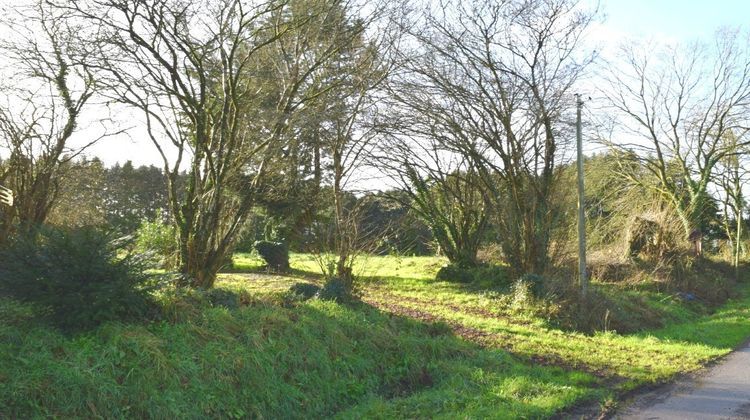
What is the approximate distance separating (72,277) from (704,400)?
8111mm

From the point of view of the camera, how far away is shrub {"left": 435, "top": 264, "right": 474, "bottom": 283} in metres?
22.0

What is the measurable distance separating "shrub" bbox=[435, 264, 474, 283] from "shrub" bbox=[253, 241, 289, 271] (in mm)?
6144

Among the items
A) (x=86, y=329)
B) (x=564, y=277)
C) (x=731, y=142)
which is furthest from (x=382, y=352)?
(x=731, y=142)

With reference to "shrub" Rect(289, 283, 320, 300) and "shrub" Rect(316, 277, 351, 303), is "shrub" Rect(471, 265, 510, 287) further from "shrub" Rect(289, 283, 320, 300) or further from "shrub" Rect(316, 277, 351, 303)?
"shrub" Rect(289, 283, 320, 300)

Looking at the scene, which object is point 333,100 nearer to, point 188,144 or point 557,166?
point 188,144

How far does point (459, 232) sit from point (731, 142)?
682 inches

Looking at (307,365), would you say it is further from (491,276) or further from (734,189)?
(734,189)

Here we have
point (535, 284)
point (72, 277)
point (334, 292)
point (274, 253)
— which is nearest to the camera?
point (72, 277)

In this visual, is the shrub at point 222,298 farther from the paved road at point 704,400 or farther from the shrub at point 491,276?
the shrub at point 491,276

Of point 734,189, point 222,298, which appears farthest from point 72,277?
point 734,189

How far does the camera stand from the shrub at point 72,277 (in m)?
6.88

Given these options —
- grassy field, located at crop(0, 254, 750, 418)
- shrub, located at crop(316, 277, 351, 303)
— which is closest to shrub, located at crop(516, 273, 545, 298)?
grassy field, located at crop(0, 254, 750, 418)

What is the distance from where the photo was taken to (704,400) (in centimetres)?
792

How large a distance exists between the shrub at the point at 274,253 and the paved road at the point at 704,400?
16823 millimetres
